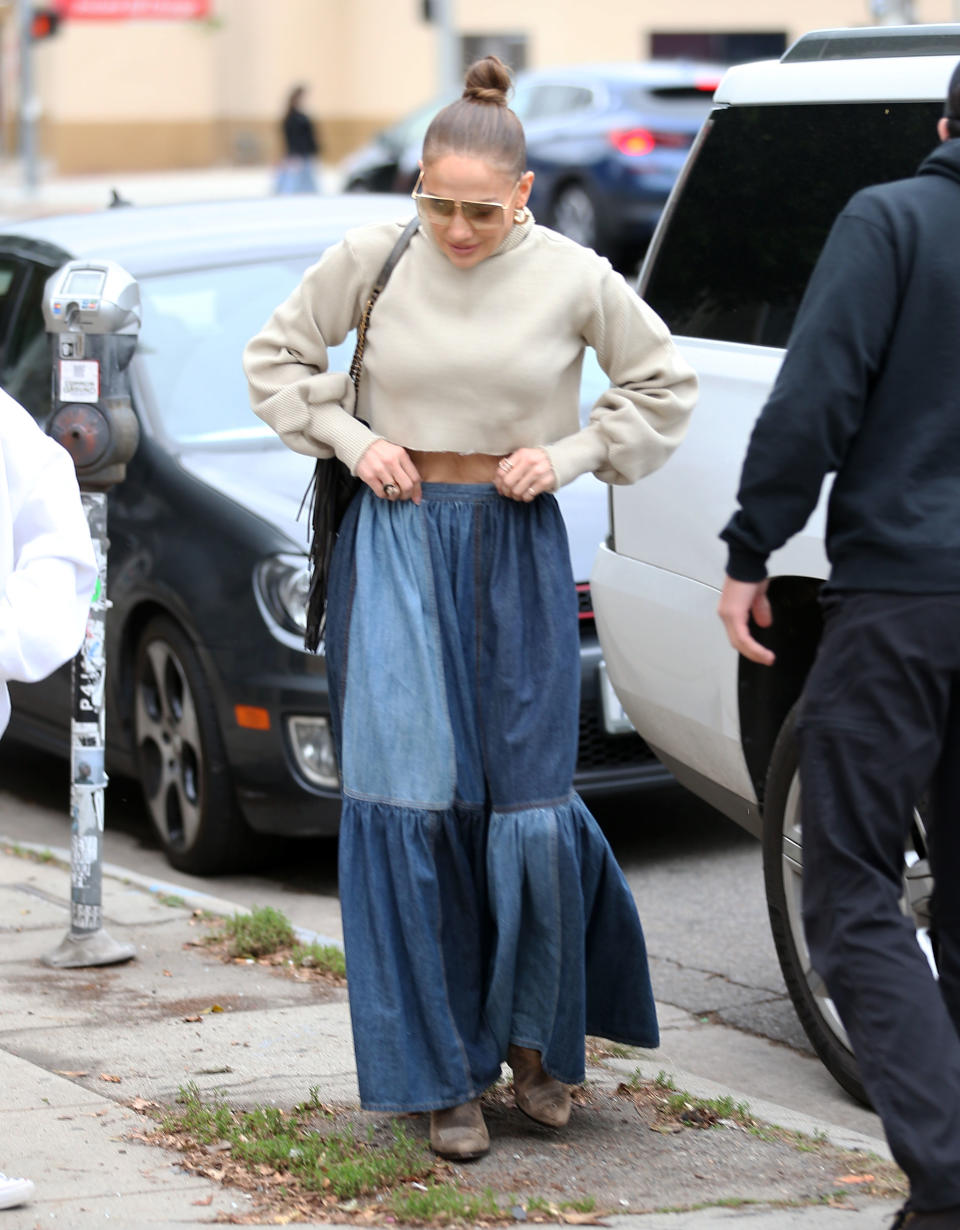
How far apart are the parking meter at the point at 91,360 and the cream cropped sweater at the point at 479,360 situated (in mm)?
1091

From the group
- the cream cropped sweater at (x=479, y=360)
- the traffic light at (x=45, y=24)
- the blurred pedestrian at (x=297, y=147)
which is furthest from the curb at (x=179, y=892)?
the traffic light at (x=45, y=24)

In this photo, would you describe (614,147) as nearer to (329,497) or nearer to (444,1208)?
(329,497)

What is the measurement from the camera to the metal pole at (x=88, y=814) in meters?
4.80

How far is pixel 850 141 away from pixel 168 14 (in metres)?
38.9

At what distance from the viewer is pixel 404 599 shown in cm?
347

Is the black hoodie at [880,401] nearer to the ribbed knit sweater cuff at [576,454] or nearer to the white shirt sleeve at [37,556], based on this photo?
the ribbed knit sweater cuff at [576,454]

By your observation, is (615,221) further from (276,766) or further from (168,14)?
(168,14)

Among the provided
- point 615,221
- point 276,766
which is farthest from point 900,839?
point 615,221

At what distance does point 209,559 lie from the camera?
223 inches

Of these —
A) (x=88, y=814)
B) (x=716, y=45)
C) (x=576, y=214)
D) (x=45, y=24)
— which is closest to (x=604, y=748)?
(x=88, y=814)

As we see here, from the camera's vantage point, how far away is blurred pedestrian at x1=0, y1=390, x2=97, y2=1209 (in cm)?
301

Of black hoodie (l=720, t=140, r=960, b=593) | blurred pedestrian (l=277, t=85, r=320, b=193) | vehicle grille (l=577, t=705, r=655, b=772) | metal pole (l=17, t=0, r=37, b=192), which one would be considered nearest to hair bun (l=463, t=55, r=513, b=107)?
black hoodie (l=720, t=140, r=960, b=593)

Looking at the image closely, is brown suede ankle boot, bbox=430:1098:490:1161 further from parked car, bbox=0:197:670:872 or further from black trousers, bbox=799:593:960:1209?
parked car, bbox=0:197:670:872

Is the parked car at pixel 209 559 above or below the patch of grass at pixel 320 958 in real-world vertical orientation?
above
